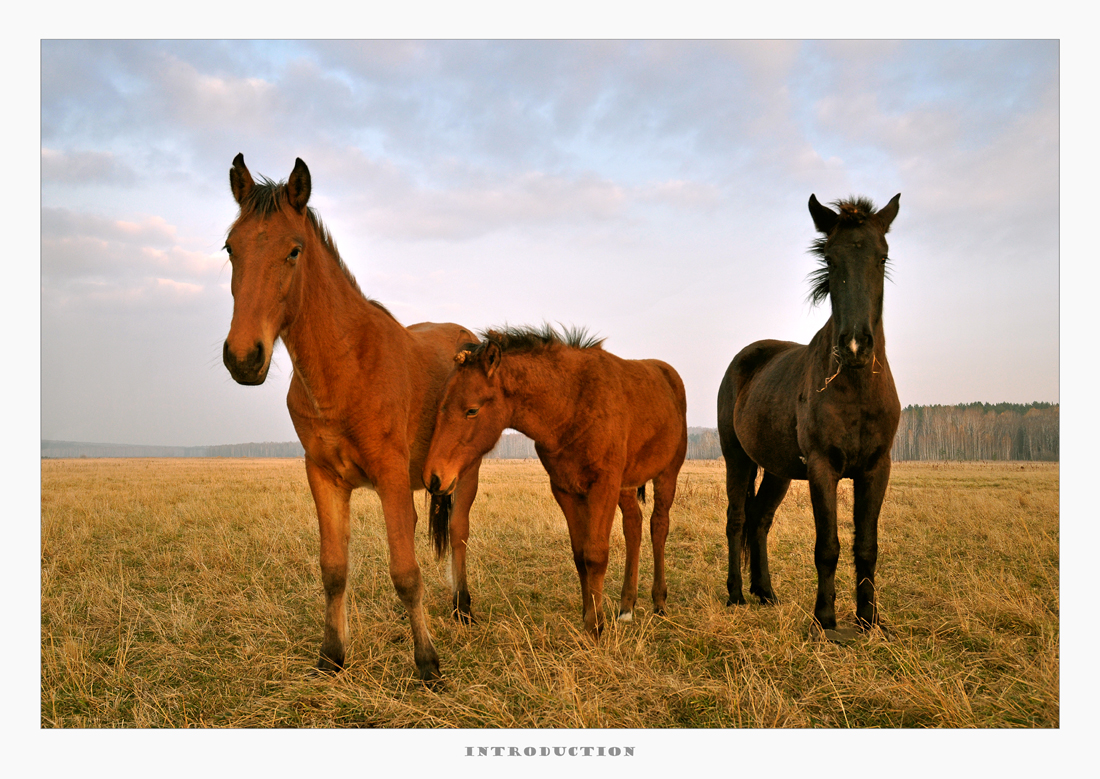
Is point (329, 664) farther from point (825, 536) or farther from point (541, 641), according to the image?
point (825, 536)

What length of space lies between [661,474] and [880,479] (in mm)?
2060

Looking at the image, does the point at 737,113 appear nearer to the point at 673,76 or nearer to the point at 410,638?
the point at 673,76

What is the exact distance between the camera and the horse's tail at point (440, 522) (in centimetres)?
579

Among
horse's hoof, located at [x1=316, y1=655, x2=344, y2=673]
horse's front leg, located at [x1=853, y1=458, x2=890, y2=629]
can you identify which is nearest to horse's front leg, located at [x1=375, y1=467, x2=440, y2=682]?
horse's hoof, located at [x1=316, y1=655, x2=344, y2=673]

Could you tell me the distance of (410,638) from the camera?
4.70 m

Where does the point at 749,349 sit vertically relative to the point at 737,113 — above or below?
below

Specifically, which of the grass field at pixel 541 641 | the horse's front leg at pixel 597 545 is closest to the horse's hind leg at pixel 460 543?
the grass field at pixel 541 641

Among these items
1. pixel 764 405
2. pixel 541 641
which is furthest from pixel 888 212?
pixel 541 641

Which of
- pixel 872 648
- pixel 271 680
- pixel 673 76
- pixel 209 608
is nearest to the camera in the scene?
pixel 271 680

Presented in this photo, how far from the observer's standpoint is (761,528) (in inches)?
241

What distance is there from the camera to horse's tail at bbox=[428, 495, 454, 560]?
19.0 ft

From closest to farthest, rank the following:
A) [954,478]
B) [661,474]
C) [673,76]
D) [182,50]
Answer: [182,50] → [673,76] → [661,474] → [954,478]

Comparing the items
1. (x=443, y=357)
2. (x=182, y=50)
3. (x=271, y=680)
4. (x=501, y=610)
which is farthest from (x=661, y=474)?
(x=182, y=50)

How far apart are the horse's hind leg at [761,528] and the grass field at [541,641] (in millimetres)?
285
